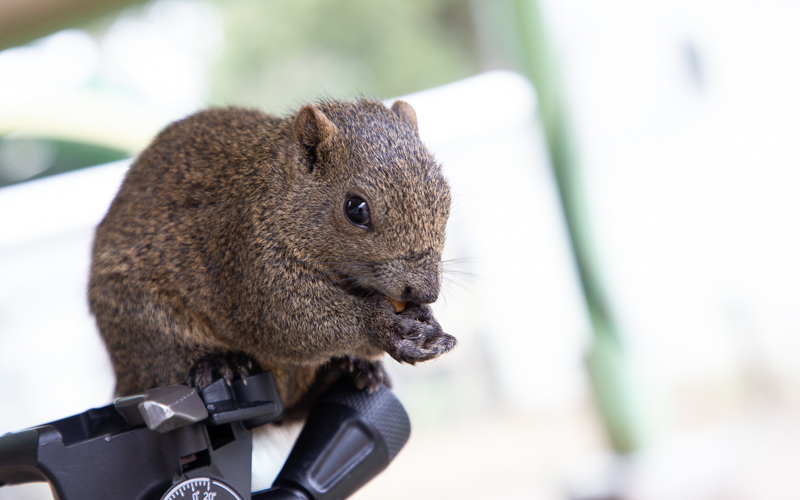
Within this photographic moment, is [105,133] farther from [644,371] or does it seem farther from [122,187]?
[644,371]

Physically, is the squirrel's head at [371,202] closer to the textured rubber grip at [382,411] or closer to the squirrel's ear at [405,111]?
the squirrel's ear at [405,111]

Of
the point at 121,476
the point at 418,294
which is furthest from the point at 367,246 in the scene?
the point at 121,476

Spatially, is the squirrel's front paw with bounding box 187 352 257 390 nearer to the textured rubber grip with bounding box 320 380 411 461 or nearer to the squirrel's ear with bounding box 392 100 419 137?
the textured rubber grip with bounding box 320 380 411 461

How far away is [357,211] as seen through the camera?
3.35 feet

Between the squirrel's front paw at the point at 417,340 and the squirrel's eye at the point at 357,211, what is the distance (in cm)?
17

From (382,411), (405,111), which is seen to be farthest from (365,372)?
(405,111)

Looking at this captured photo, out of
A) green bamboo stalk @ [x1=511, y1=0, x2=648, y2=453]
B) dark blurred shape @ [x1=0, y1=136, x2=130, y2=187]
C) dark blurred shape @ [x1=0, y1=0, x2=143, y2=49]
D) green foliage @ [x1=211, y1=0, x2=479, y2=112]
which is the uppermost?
green foliage @ [x1=211, y1=0, x2=479, y2=112]

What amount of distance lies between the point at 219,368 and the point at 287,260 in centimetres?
21

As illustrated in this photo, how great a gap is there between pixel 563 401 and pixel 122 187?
3933 mm

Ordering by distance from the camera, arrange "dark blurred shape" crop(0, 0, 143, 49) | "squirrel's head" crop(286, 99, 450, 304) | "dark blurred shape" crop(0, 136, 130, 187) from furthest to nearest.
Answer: "dark blurred shape" crop(0, 0, 143, 49)
"dark blurred shape" crop(0, 136, 130, 187)
"squirrel's head" crop(286, 99, 450, 304)

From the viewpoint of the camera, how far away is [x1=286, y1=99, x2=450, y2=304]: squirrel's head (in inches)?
39.1

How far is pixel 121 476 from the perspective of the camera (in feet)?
2.56

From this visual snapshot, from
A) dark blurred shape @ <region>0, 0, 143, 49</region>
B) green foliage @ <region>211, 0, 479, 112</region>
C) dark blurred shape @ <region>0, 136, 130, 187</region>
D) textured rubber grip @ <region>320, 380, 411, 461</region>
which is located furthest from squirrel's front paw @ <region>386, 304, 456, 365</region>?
green foliage @ <region>211, 0, 479, 112</region>

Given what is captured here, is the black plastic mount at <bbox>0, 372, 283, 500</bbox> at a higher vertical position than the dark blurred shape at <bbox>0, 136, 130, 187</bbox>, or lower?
lower
